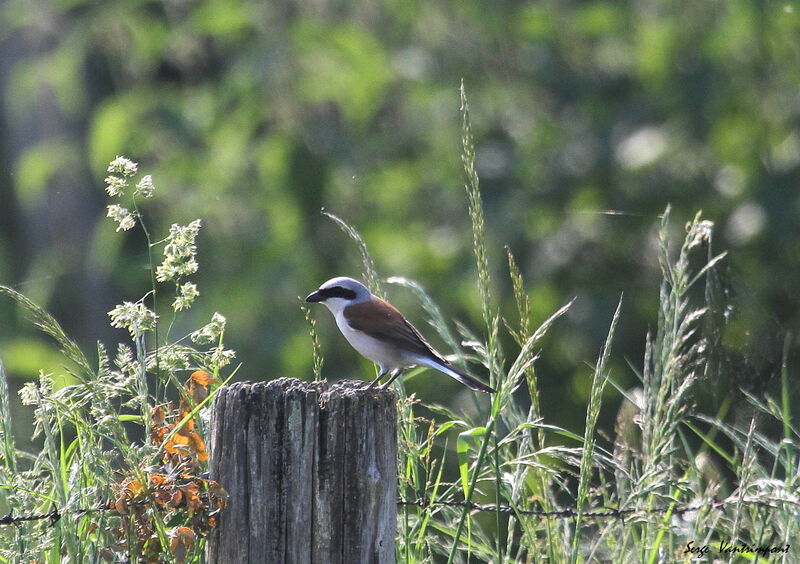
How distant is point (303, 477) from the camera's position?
211 centimetres

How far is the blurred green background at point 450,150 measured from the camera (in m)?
7.18

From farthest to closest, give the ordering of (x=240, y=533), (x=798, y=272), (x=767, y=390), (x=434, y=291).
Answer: (x=434, y=291)
(x=798, y=272)
(x=767, y=390)
(x=240, y=533)

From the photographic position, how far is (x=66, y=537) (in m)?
2.25

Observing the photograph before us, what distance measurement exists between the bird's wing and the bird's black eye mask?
184 millimetres

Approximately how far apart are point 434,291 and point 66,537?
546cm

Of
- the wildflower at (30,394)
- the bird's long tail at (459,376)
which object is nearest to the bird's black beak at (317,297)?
the bird's long tail at (459,376)

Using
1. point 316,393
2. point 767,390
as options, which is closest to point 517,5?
point 767,390

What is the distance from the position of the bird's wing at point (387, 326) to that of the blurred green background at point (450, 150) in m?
2.98

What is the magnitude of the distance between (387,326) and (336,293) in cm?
44

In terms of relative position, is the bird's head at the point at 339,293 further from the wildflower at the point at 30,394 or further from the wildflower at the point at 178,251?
the wildflower at the point at 30,394

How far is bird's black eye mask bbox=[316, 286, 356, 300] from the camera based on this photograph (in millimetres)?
4129

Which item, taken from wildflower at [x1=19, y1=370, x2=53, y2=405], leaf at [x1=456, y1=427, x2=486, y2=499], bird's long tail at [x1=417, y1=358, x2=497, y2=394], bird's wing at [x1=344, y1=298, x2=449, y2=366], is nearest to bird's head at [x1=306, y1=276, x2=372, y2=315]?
bird's wing at [x1=344, y1=298, x2=449, y2=366]

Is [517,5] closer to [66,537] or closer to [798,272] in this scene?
[798,272]

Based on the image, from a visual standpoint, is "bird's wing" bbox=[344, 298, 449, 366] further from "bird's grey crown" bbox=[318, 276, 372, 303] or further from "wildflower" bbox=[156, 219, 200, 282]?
"wildflower" bbox=[156, 219, 200, 282]
